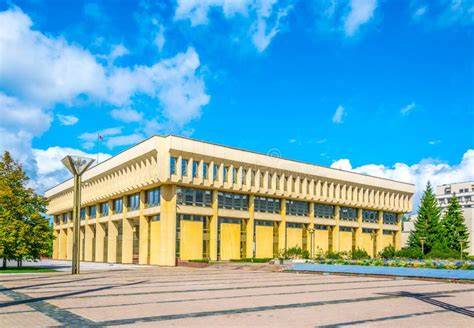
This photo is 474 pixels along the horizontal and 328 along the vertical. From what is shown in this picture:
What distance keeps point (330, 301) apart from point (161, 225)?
110ft

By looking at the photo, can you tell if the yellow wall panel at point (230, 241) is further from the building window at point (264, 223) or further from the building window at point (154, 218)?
the building window at point (154, 218)

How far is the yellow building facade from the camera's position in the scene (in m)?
48.6

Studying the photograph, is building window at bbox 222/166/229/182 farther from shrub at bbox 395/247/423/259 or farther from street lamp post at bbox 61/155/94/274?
shrub at bbox 395/247/423/259

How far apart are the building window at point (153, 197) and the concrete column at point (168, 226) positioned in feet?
6.37

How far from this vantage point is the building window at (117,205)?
2333 inches

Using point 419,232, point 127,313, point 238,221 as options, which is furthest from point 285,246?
point 127,313

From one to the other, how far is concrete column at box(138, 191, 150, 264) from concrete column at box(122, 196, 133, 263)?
9.72 feet

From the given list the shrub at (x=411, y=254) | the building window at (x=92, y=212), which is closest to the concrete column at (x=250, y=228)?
the shrub at (x=411, y=254)

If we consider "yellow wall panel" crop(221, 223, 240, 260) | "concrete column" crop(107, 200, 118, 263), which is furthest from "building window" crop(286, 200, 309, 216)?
"concrete column" crop(107, 200, 118, 263)

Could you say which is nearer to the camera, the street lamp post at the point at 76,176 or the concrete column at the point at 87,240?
the street lamp post at the point at 76,176

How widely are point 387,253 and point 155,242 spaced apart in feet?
113

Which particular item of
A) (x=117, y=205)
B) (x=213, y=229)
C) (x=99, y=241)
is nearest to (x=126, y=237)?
(x=117, y=205)

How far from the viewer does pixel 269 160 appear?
5697 cm

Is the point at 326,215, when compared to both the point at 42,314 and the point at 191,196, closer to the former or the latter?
the point at 191,196
